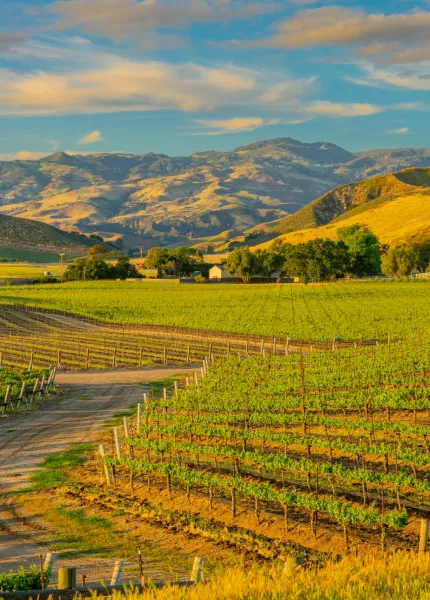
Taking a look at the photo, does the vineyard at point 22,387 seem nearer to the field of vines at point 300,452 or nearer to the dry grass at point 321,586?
the field of vines at point 300,452

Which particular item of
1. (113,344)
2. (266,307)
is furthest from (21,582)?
(266,307)

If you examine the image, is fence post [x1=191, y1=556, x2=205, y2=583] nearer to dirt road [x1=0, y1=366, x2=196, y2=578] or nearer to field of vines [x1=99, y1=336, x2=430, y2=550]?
dirt road [x1=0, y1=366, x2=196, y2=578]

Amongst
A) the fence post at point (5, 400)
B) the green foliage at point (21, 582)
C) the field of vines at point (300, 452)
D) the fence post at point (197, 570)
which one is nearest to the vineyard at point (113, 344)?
the fence post at point (5, 400)

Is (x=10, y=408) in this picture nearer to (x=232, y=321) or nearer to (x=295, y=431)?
(x=295, y=431)

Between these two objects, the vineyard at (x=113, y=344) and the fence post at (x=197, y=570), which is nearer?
the fence post at (x=197, y=570)

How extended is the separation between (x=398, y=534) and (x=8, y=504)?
12.5 meters

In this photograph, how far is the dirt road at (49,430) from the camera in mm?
21344

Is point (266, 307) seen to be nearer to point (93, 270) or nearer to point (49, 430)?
point (49, 430)

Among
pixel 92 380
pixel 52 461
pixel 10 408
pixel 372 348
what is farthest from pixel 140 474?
pixel 372 348

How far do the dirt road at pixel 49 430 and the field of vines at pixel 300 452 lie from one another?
10.7ft

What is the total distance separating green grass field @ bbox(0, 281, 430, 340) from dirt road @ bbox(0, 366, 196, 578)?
26.4 meters

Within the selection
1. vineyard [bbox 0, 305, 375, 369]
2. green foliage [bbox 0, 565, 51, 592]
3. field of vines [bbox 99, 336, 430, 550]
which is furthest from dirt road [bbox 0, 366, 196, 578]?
vineyard [bbox 0, 305, 375, 369]

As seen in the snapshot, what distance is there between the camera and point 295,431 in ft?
105

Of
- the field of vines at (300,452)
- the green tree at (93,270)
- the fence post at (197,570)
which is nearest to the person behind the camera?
the fence post at (197,570)
